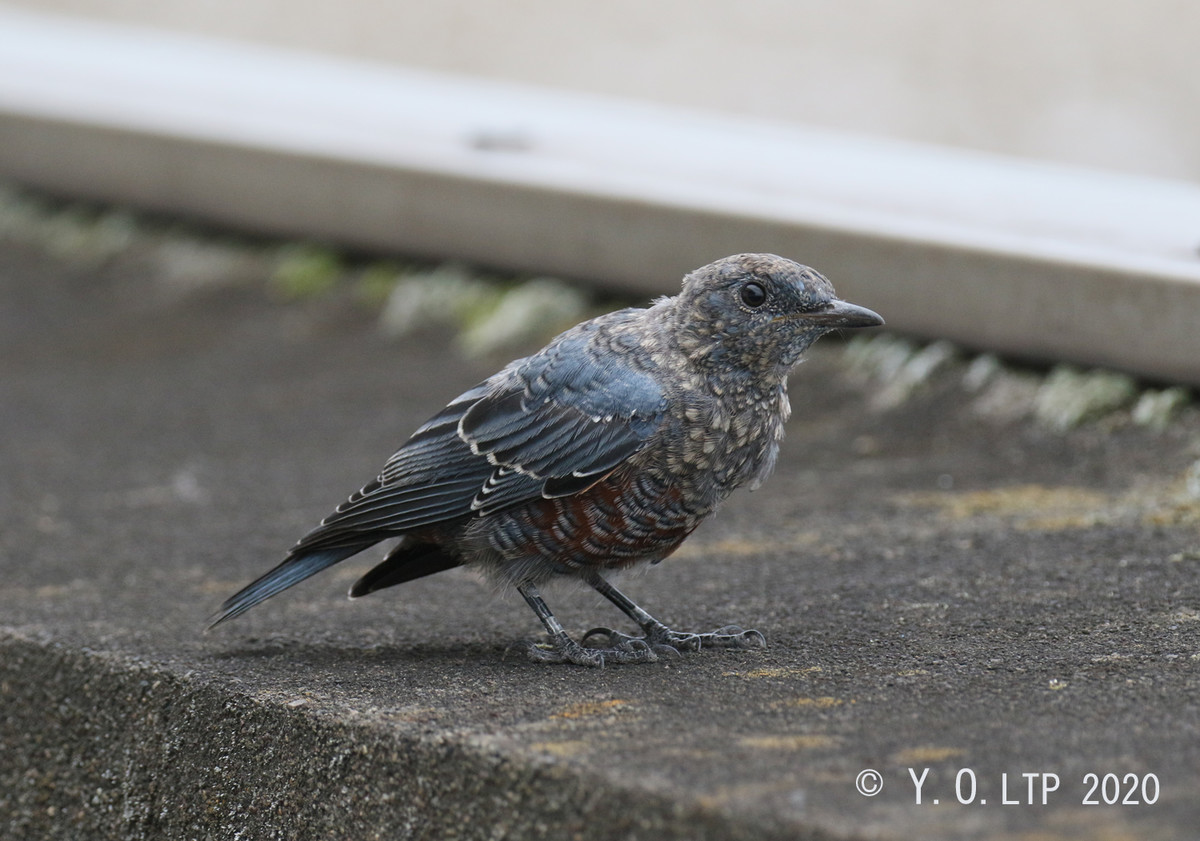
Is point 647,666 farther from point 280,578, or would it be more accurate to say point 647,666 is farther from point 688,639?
point 280,578

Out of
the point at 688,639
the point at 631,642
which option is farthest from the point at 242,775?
the point at 688,639

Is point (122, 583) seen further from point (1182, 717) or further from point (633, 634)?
point (1182, 717)

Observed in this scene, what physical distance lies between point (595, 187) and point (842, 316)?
8.99 ft

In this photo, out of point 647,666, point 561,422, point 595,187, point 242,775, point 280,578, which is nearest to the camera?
point 242,775

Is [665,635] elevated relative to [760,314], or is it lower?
lower

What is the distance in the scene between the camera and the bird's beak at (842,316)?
10.4 feet

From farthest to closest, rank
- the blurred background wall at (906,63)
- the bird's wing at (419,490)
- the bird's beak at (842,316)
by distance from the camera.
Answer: the blurred background wall at (906,63) < the bird's wing at (419,490) < the bird's beak at (842,316)

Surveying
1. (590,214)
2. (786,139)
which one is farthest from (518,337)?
(786,139)

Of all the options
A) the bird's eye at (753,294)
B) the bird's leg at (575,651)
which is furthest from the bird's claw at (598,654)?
the bird's eye at (753,294)

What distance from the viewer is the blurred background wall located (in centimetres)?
691

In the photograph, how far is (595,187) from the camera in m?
5.76

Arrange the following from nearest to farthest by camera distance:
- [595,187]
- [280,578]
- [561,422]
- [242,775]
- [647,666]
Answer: [242,775] < [647,666] < [561,422] < [280,578] < [595,187]

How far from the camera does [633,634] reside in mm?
3527

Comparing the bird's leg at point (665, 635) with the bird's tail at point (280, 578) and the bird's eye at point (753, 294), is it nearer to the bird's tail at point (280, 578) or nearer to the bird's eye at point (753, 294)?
the bird's tail at point (280, 578)
